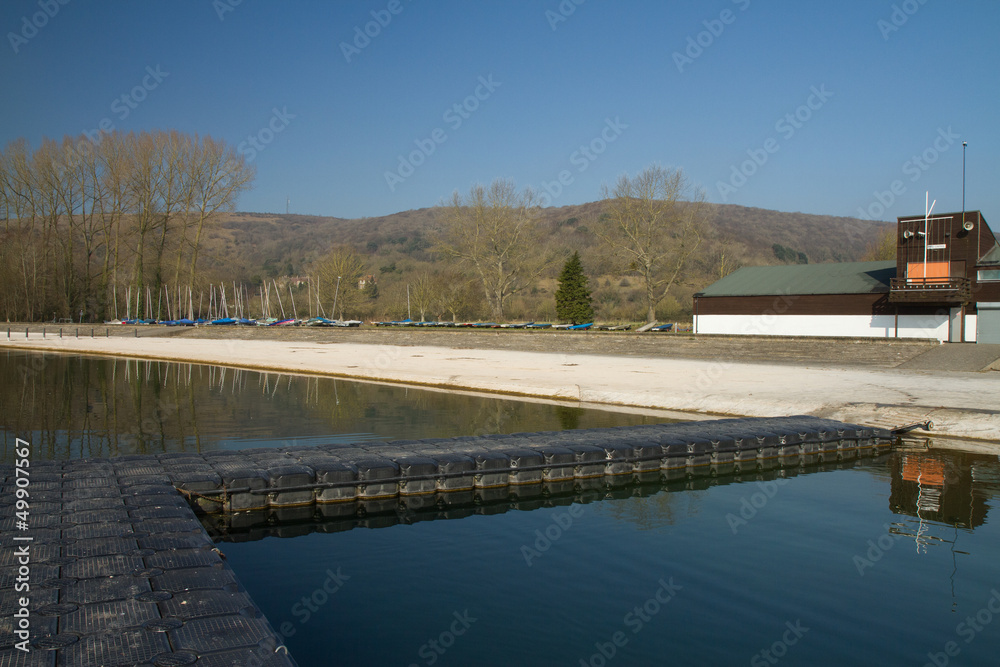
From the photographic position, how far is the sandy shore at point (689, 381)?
1844 cm

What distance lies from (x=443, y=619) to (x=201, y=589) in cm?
229

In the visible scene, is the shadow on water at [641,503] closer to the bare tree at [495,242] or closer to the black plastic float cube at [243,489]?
the black plastic float cube at [243,489]

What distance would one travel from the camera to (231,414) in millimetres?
18906

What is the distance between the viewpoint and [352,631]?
6754mm

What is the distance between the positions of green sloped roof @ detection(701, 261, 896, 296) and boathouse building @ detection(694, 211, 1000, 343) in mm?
55

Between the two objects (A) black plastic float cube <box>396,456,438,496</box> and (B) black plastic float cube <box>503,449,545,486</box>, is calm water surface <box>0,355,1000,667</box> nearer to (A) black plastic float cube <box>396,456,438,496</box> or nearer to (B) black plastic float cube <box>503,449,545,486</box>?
(B) black plastic float cube <box>503,449,545,486</box>

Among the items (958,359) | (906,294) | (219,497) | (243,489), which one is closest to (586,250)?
(906,294)

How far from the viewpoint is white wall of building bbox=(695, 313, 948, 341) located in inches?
1462

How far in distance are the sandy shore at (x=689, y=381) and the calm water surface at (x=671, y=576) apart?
13.0ft

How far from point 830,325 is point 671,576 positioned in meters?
37.0

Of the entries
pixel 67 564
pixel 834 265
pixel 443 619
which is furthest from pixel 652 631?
pixel 834 265

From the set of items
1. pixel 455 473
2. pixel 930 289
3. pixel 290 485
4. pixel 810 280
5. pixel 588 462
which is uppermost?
pixel 810 280

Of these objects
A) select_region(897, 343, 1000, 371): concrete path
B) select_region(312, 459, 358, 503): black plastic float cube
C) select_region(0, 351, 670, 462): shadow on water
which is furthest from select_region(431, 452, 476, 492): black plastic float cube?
select_region(897, 343, 1000, 371): concrete path

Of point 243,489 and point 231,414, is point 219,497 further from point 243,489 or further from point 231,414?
point 231,414
